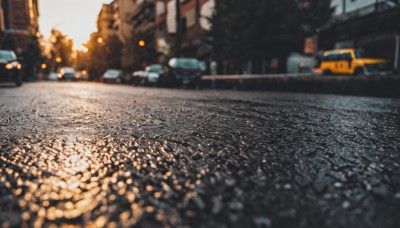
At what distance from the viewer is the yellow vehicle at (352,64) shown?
54.0ft

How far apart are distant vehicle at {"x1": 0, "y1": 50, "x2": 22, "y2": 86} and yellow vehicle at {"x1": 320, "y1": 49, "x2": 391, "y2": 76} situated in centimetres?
1654

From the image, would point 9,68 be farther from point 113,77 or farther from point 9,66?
point 113,77

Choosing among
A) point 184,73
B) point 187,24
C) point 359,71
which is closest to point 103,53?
point 187,24

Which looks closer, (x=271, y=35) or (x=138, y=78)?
(x=271, y=35)

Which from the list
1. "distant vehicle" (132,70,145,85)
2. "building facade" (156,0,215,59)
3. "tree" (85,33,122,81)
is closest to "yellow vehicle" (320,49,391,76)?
"building facade" (156,0,215,59)

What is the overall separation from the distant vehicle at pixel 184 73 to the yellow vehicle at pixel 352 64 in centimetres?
865

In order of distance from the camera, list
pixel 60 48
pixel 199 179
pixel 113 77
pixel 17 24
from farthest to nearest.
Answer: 1. pixel 60 48
2. pixel 17 24
3. pixel 113 77
4. pixel 199 179

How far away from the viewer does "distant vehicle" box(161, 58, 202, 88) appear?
15656 millimetres

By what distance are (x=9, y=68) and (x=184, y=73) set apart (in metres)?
7.56

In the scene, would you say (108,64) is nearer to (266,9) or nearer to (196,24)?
(196,24)

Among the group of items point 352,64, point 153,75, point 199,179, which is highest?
point 352,64

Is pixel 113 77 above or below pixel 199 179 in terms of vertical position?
above

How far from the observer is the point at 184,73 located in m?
15.8

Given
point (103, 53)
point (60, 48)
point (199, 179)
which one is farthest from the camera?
point (60, 48)
